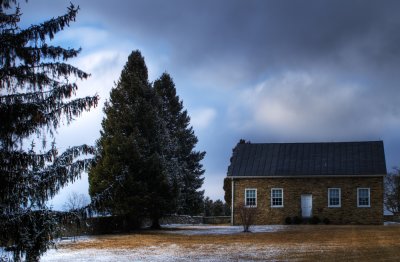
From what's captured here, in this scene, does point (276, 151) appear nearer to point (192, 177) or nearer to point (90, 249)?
point (192, 177)

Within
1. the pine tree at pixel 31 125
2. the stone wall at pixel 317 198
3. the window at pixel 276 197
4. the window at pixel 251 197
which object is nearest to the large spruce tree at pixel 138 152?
the window at pixel 251 197

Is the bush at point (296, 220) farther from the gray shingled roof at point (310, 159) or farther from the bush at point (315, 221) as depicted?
the gray shingled roof at point (310, 159)

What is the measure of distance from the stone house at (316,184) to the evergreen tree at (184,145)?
7.55 metres

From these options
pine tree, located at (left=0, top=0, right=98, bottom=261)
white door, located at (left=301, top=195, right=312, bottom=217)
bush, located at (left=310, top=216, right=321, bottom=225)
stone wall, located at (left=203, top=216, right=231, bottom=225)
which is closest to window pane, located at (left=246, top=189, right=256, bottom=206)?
white door, located at (left=301, top=195, right=312, bottom=217)

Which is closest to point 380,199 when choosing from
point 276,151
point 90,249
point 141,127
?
point 276,151

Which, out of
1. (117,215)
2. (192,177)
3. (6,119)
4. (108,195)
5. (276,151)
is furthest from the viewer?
(192,177)

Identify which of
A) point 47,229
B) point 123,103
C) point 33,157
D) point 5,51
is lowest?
point 47,229

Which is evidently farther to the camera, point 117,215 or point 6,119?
point 117,215

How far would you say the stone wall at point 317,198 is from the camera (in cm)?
3709

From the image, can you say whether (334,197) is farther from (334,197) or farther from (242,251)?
(242,251)

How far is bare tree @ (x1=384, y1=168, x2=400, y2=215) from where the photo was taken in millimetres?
48062

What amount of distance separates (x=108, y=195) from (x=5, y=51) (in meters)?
2.99

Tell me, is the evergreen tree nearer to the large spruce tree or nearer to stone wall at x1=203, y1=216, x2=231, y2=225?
stone wall at x1=203, y1=216, x2=231, y2=225

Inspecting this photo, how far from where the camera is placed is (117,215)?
108ft
